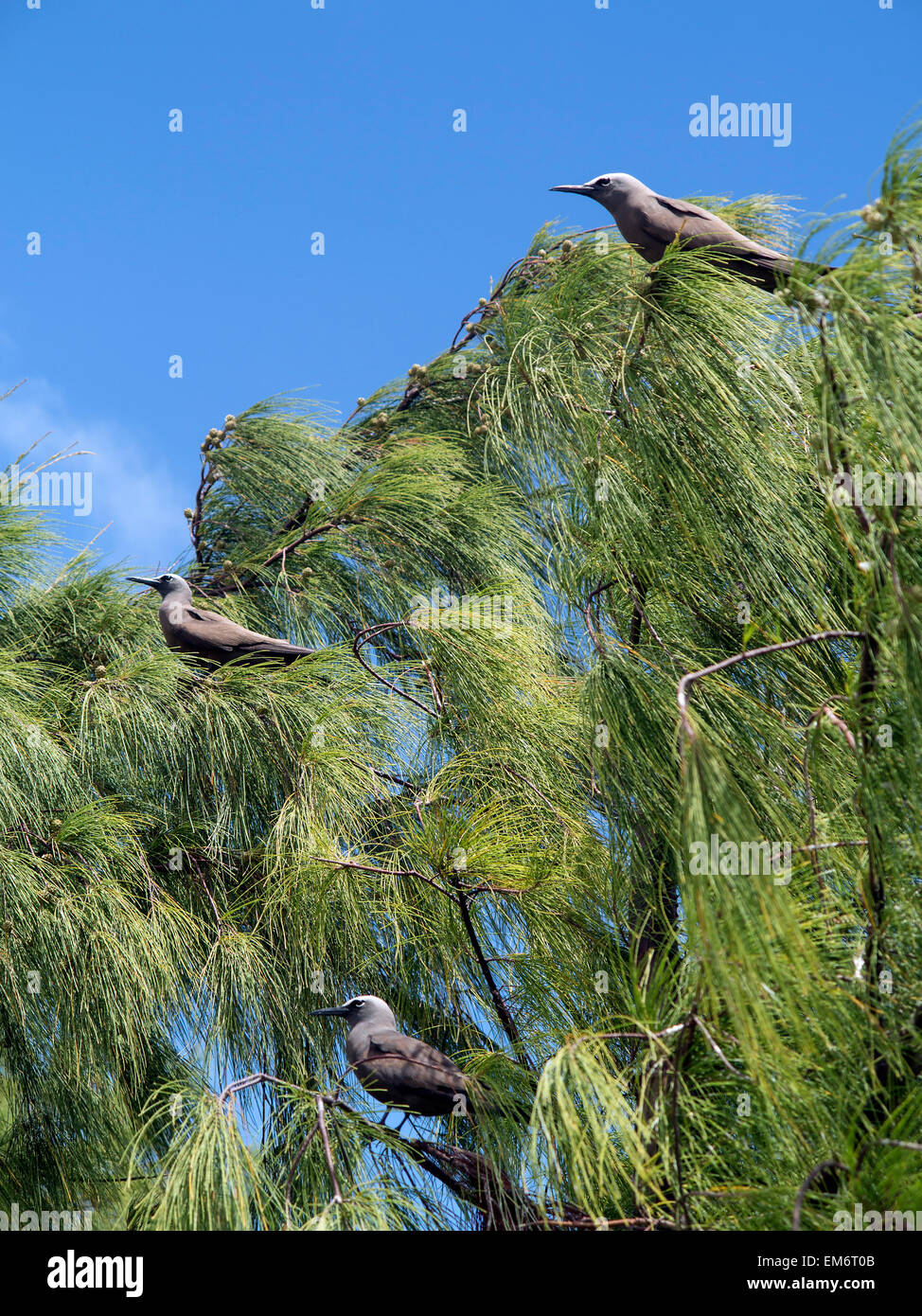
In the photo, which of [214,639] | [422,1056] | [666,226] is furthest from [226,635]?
[666,226]

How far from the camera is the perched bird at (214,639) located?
2150mm

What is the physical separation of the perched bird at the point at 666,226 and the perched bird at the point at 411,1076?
111cm

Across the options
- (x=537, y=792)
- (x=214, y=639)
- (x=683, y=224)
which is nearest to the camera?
(x=683, y=224)

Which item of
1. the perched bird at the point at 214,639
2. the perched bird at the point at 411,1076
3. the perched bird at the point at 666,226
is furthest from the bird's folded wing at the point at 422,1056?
the perched bird at the point at 666,226

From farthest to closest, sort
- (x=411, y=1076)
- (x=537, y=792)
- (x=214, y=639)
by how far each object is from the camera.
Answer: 1. (x=214, y=639)
2. (x=537, y=792)
3. (x=411, y=1076)

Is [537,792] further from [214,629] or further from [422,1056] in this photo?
[214,629]

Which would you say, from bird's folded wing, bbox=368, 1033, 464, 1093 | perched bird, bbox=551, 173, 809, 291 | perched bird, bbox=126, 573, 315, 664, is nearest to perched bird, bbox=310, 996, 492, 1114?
bird's folded wing, bbox=368, 1033, 464, 1093

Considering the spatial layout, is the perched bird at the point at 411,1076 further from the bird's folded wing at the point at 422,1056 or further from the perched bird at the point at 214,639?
the perched bird at the point at 214,639

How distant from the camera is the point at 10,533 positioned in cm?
228

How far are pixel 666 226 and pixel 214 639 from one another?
1.17m

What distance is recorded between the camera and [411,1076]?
54.1 inches

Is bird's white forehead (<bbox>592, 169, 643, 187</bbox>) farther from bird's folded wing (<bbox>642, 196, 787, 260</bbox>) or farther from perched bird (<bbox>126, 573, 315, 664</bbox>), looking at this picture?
perched bird (<bbox>126, 573, 315, 664</bbox>)

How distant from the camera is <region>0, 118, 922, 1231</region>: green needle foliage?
858 millimetres
